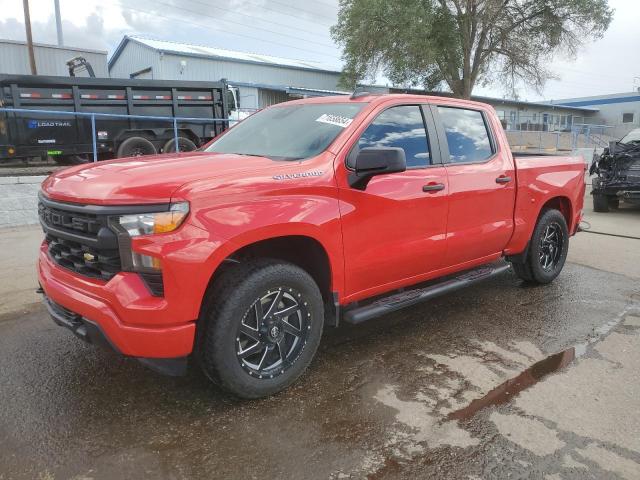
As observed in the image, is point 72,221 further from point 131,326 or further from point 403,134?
point 403,134

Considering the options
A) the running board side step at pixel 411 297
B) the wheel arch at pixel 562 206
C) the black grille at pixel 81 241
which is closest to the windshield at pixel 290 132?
the running board side step at pixel 411 297

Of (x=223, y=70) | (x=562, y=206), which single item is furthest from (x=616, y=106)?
(x=562, y=206)

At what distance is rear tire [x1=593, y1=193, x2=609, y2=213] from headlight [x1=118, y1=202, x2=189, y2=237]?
10.2 m

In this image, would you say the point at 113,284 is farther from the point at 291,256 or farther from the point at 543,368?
the point at 543,368

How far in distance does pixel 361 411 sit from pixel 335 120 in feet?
6.34

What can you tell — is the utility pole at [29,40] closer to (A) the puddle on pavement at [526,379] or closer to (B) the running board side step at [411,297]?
(B) the running board side step at [411,297]

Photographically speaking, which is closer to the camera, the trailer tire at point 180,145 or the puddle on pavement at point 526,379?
the puddle on pavement at point 526,379

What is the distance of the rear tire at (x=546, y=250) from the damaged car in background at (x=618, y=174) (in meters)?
5.66

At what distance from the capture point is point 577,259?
661 cm

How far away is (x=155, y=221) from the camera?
8.42 feet

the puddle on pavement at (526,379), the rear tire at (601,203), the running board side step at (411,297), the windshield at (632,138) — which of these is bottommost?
the puddle on pavement at (526,379)

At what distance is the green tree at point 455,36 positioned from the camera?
87.2 feet

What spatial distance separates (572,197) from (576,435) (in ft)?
11.0

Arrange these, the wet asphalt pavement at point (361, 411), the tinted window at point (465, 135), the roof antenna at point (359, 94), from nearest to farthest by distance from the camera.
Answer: the wet asphalt pavement at point (361, 411), the roof antenna at point (359, 94), the tinted window at point (465, 135)
